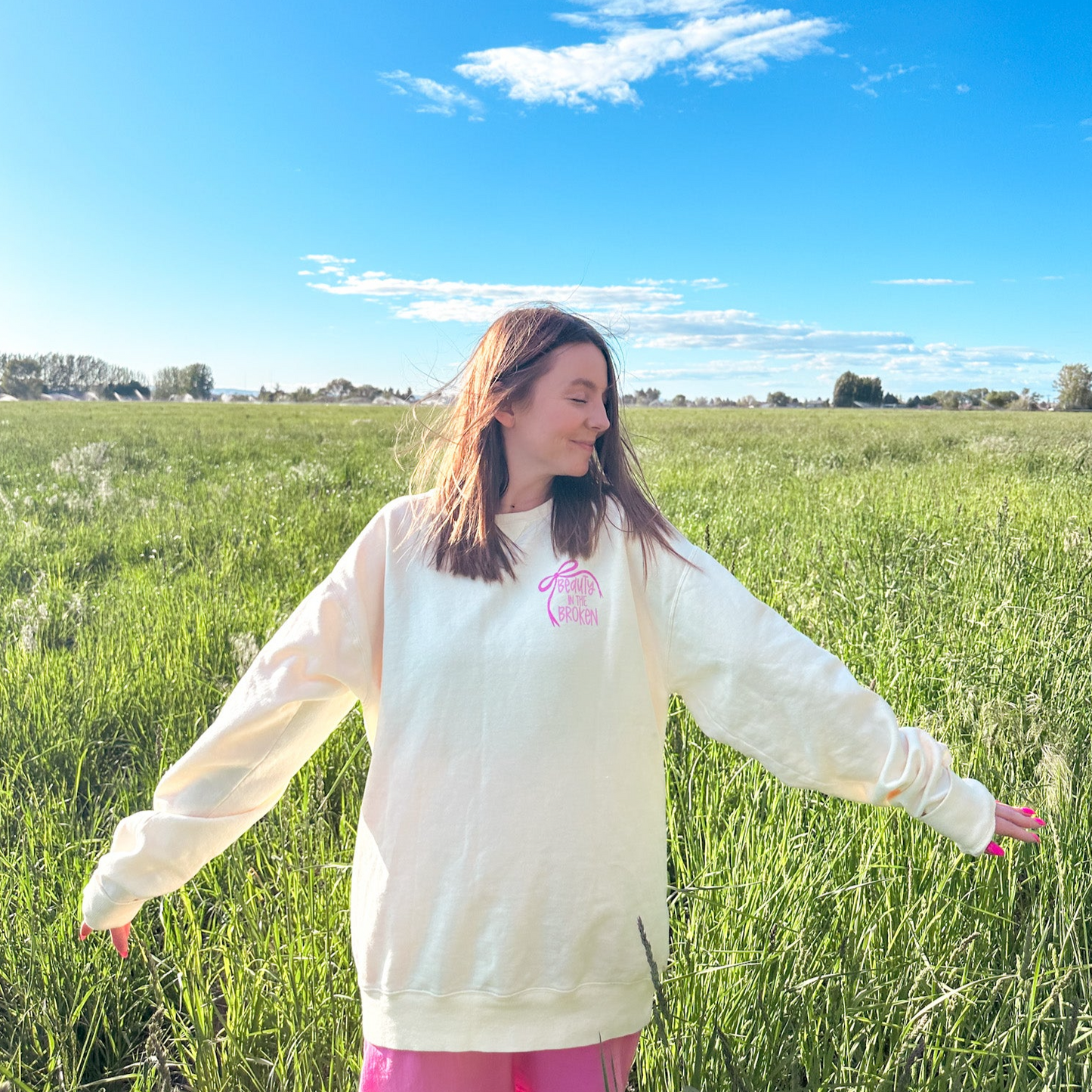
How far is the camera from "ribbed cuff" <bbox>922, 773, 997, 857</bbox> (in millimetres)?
1521

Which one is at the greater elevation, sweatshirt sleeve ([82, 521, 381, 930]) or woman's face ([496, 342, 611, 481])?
woman's face ([496, 342, 611, 481])

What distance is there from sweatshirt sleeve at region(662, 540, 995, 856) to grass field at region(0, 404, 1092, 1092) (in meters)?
0.28

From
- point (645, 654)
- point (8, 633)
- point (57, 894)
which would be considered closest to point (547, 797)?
point (645, 654)

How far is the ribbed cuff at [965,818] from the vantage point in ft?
4.99

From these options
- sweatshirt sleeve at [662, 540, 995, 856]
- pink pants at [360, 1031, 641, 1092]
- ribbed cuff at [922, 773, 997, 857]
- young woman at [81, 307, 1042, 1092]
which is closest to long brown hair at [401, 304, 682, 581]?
young woman at [81, 307, 1042, 1092]

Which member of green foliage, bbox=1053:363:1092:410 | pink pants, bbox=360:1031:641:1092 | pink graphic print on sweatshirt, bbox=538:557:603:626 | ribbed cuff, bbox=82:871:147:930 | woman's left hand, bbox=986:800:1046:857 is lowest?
pink pants, bbox=360:1031:641:1092

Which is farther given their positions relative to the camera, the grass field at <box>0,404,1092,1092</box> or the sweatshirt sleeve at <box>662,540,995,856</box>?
the grass field at <box>0,404,1092,1092</box>

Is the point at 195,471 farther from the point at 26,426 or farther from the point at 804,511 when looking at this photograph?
the point at 26,426

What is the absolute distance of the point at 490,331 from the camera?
6.42 ft

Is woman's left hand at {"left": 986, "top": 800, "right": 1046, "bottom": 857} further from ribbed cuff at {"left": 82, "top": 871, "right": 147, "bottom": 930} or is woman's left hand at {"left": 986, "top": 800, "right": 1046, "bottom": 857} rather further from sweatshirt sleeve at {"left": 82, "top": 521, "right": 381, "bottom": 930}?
ribbed cuff at {"left": 82, "top": 871, "right": 147, "bottom": 930}

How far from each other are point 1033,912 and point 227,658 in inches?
144

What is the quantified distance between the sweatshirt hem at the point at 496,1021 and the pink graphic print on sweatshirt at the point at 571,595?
65cm

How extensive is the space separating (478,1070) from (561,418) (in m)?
1.24

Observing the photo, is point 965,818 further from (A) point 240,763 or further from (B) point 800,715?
(A) point 240,763
